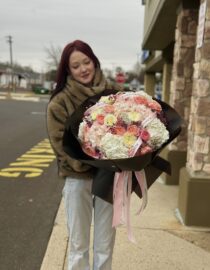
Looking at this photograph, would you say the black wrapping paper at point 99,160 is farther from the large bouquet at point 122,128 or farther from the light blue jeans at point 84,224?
the light blue jeans at point 84,224

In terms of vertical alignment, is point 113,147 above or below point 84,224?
above

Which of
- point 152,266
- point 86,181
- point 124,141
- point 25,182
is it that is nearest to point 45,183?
point 25,182

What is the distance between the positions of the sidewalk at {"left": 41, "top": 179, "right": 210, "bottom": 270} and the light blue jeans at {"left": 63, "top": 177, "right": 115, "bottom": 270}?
2.58ft

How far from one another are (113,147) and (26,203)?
146 inches

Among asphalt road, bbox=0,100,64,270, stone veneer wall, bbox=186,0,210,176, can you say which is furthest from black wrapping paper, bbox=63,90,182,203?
stone veneer wall, bbox=186,0,210,176

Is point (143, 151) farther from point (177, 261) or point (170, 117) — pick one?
point (177, 261)

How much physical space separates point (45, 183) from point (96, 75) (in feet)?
14.6

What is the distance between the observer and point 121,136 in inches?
100

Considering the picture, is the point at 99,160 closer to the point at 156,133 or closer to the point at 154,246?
the point at 156,133

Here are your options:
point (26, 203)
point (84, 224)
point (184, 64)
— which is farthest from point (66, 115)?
point (184, 64)

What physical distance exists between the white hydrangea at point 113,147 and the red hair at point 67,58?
59 cm

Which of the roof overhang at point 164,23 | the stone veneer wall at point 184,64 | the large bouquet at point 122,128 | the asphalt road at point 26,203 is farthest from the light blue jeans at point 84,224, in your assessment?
the roof overhang at point 164,23

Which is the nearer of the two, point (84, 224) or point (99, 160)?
point (99, 160)

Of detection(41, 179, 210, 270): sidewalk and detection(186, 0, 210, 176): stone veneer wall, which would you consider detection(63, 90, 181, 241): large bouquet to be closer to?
detection(41, 179, 210, 270): sidewalk
